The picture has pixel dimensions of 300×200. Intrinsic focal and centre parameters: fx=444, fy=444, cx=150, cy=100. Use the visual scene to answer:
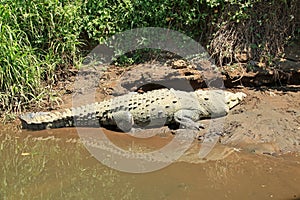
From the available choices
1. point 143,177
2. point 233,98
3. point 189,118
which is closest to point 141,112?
point 189,118

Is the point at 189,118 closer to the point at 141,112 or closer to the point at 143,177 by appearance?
the point at 141,112

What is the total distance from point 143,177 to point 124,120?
A: 1727mm

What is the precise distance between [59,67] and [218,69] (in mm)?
2866

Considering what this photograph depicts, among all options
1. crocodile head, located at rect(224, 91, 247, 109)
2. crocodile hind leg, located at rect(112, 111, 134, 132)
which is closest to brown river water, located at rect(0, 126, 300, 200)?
crocodile hind leg, located at rect(112, 111, 134, 132)

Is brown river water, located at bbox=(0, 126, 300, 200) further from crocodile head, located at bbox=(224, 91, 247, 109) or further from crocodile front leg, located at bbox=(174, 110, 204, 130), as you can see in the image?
crocodile head, located at bbox=(224, 91, 247, 109)

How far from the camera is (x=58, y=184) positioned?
4984mm

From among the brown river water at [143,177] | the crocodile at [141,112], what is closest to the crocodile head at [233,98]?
the crocodile at [141,112]

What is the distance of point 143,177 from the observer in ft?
16.6

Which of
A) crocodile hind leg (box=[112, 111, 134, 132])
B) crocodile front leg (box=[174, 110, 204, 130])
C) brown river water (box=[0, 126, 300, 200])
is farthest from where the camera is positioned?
crocodile hind leg (box=[112, 111, 134, 132])

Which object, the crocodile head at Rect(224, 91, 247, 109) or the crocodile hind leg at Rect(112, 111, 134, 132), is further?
the crocodile head at Rect(224, 91, 247, 109)

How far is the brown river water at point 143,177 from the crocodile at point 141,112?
64cm

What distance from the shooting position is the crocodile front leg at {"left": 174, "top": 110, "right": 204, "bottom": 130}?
6.54 meters

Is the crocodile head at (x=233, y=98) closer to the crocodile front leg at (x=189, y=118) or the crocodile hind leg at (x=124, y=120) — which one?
the crocodile front leg at (x=189, y=118)

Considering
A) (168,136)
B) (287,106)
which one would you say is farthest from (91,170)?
(287,106)
